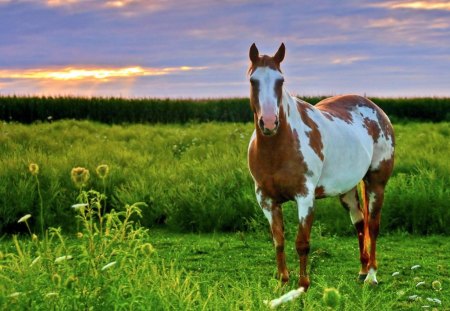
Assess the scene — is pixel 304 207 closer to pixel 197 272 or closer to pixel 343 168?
pixel 343 168

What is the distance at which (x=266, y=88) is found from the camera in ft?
17.6

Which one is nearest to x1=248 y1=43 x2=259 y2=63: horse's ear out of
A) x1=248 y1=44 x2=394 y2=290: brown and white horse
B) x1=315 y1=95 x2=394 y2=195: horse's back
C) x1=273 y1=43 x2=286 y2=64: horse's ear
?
x1=248 y1=44 x2=394 y2=290: brown and white horse

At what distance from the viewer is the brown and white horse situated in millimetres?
5473

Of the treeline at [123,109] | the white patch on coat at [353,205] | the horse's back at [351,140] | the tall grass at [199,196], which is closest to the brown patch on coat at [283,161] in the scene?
the horse's back at [351,140]

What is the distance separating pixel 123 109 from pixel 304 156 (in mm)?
35508

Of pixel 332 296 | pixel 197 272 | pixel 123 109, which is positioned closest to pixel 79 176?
pixel 332 296

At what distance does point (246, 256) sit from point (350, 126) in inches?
88.7

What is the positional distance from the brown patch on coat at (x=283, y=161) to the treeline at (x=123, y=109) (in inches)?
1283

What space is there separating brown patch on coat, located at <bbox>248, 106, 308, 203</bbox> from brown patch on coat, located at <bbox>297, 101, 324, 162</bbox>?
18cm

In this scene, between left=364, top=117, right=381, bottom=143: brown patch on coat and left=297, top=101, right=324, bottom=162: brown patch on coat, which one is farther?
left=364, top=117, right=381, bottom=143: brown patch on coat

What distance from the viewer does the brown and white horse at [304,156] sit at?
215 inches

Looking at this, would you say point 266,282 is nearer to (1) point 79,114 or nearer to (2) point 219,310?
(2) point 219,310

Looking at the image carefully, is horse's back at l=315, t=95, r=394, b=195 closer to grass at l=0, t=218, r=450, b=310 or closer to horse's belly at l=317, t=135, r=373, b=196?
horse's belly at l=317, t=135, r=373, b=196

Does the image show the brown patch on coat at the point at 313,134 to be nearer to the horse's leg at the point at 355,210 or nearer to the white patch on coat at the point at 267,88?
the white patch on coat at the point at 267,88
